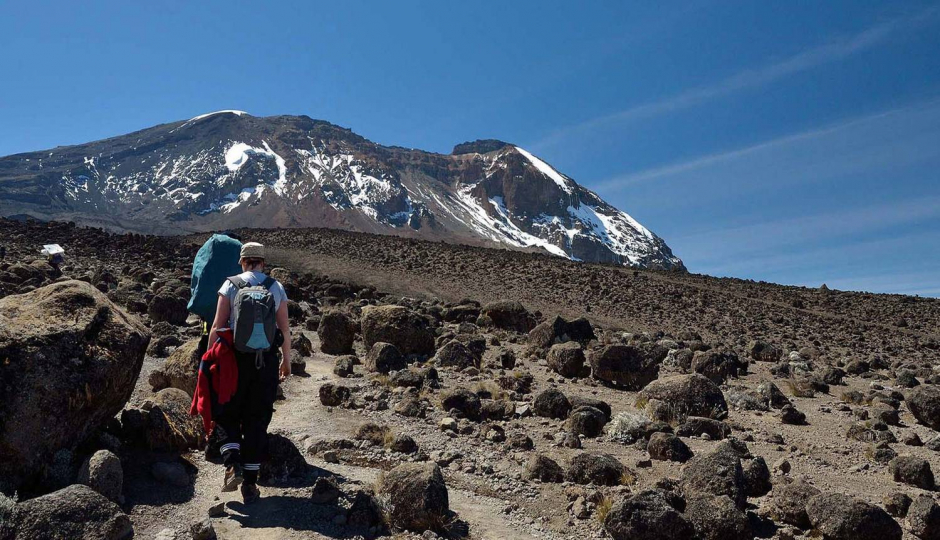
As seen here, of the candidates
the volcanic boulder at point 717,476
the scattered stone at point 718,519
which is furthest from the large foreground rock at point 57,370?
the volcanic boulder at point 717,476

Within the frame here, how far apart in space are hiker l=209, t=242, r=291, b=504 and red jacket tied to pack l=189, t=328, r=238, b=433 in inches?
2.2

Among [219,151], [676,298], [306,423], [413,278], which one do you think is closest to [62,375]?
[306,423]

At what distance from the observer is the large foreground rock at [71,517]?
3539mm

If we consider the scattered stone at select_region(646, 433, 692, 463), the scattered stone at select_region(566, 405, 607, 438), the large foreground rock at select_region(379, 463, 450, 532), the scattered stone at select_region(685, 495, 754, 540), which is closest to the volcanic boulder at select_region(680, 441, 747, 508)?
the scattered stone at select_region(685, 495, 754, 540)

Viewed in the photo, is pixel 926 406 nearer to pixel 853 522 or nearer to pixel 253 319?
pixel 853 522

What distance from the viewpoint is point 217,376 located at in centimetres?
468

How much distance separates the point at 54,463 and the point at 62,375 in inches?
24.4

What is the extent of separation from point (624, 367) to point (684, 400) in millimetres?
1973

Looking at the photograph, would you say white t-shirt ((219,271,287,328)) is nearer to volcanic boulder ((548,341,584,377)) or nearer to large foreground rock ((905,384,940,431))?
volcanic boulder ((548,341,584,377))

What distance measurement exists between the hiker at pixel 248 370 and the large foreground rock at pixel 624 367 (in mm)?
6518

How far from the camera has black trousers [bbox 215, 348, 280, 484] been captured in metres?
4.75

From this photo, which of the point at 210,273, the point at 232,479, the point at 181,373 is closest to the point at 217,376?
the point at 232,479

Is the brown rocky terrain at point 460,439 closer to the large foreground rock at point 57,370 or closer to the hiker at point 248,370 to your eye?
the large foreground rock at point 57,370

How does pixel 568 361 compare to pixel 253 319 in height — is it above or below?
below
